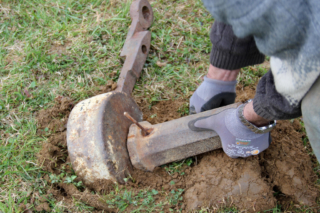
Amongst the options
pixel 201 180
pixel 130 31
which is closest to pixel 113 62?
pixel 130 31

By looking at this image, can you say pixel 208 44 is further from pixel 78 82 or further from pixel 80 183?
pixel 80 183

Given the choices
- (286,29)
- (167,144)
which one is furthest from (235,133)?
(286,29)

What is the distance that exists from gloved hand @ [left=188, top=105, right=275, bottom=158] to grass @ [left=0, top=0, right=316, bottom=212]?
1.16ft

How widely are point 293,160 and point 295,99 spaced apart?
3.54 feet

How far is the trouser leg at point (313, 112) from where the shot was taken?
971 mm

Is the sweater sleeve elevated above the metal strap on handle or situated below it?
above

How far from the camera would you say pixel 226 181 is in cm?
181

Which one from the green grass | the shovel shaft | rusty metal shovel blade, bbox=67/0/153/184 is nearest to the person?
the shovel shaft

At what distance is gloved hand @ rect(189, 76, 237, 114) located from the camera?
6.91 feet

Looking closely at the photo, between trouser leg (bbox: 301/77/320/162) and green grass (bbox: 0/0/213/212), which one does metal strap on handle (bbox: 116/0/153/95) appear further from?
trouser leg (bbox: 301/77/320/162)

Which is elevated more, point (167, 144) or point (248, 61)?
point (248, 61)

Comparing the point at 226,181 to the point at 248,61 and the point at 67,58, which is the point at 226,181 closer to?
the point at 248,61

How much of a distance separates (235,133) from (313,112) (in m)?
0.74

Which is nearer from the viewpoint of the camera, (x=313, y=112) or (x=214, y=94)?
(x=313, y=112)
